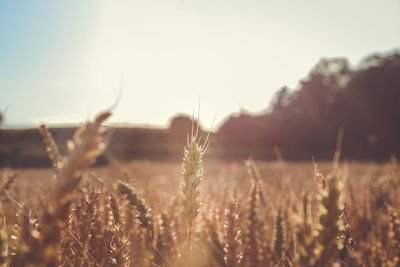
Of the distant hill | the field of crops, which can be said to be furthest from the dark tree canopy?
the field of crops

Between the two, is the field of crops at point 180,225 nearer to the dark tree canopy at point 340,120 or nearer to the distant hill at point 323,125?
the distant hill at point 323,125

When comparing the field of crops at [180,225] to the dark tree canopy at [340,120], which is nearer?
the field of crops at [180,225]

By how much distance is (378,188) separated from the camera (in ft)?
10.2

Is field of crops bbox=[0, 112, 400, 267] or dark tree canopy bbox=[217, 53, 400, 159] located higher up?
dark tree canopy bbox=[217, 53, 400, 159]

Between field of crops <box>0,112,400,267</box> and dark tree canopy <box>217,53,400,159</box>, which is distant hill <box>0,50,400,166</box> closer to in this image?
dark tree canopy <box>217,53,400,159</box>

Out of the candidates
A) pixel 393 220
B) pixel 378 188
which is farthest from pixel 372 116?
pixel 393 220

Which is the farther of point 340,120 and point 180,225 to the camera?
point 340,120

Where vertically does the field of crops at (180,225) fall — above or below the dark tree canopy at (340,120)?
below

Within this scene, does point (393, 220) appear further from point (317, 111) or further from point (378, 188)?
point (317, 111)

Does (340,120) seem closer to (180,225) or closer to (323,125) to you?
(323,125)

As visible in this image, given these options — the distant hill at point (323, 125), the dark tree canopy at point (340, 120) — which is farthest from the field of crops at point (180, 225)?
the dark tree canopy at point (340, 120)

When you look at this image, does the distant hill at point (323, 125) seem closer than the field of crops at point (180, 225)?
No

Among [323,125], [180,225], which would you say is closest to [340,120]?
[323,125]

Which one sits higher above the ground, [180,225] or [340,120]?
[340,120]
